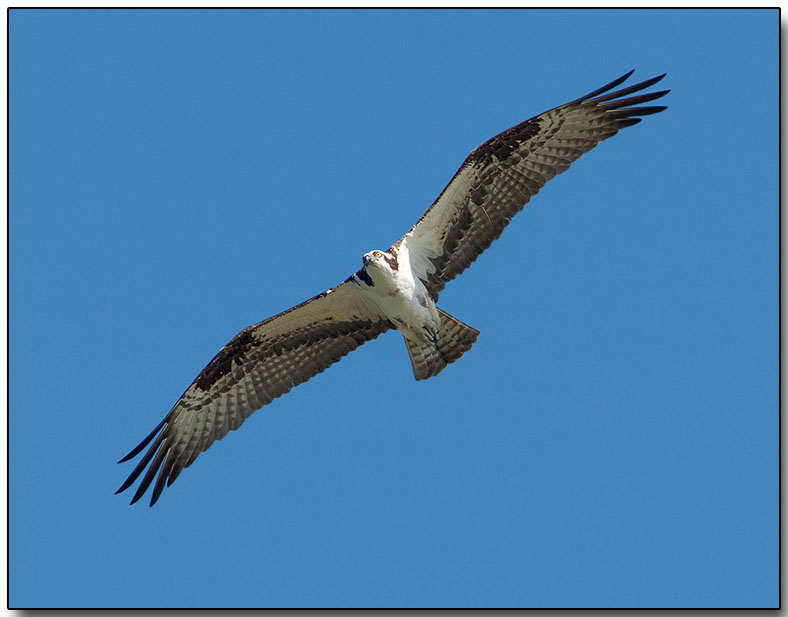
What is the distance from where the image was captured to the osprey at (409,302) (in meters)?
10.8

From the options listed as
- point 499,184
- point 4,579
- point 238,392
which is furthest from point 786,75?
point 4,579

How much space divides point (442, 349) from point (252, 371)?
207cm

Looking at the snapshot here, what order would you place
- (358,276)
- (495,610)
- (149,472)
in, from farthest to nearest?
(149,472)
(358,276)
(495,610)

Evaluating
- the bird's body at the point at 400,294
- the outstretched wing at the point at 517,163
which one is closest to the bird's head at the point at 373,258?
the bird's body at the point at 400,294

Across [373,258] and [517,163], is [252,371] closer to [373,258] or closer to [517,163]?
[373,258]

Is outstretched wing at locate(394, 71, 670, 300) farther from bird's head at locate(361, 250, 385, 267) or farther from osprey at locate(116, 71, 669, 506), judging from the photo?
bird's head at locate(361, 250, 385, 267)

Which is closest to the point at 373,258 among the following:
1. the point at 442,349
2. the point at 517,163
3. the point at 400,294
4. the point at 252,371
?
the point at 400,294

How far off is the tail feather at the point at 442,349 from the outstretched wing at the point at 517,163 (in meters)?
0.94

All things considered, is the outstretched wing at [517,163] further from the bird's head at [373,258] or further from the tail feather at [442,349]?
the tail feather at [442,349]

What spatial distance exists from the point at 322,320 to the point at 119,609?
385cm

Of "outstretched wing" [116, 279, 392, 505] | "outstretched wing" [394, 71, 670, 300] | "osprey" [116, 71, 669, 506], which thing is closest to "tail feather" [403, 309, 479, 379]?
"osprey" [116, 71, 669, 506]

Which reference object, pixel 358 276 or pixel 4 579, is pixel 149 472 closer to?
pixel 4 579

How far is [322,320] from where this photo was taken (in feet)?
37.6

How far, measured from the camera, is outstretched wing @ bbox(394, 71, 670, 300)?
1076cm
